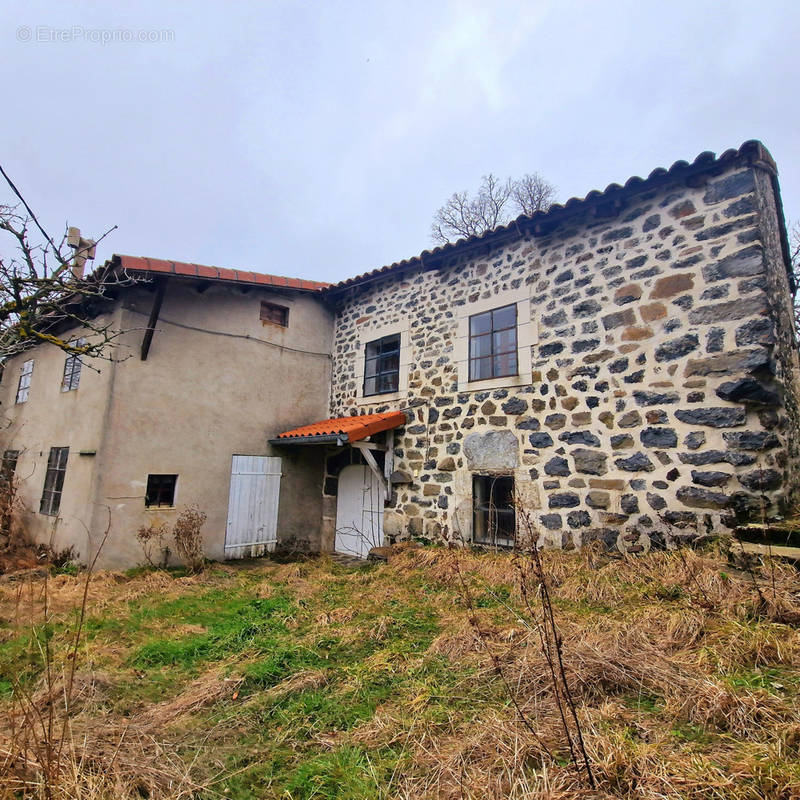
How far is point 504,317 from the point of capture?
6.90 m

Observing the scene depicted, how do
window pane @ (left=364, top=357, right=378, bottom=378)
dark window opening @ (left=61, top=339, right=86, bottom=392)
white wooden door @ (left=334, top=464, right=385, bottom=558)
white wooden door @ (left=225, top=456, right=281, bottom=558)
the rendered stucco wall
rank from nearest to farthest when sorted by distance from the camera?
the rendered stucco wall < white wooden door @ (left=225, top=456, right=281, bottom=558) < dark window opening @ (left=61, top=339, right=86, bottom=392) < white wooden door @ (left=334, top=464, right=385, bottom=558) < window pane @ (left=364, top=357, right=378, bottom=378)

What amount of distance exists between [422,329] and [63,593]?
6207mm

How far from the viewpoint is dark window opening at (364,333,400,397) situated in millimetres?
8375

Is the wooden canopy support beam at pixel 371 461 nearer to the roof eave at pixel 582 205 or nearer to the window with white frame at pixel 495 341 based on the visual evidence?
the window with white frame at pixel 495 341

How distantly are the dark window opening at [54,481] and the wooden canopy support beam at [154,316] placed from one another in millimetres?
2367

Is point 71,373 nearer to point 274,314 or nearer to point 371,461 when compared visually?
point 274,314

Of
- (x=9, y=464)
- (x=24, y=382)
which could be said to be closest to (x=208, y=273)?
(x=24, y=382)

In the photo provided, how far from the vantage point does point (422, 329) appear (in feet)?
26.0

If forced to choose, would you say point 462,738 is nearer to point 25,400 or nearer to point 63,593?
point 63,593

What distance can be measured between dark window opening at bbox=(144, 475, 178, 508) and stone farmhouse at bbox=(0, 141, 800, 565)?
0.03 metres

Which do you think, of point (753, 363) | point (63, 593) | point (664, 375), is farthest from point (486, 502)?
point (63, 593)

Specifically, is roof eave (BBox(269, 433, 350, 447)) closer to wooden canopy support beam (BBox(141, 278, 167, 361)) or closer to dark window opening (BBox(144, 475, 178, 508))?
dark window opening (BBox(144, 475, 178, 508))

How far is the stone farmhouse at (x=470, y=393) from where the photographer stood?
4.89m

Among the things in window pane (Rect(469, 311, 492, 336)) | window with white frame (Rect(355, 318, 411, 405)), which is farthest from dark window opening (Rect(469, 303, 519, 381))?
window with white frame (Rect(355, 318, 411, 405))
